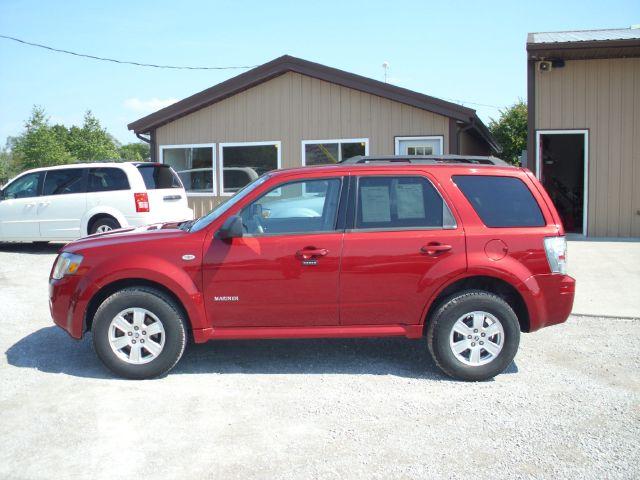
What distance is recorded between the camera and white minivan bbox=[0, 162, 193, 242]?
40.8 feet

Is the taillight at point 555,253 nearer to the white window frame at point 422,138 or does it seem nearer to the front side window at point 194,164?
the white window frame at point 422,138

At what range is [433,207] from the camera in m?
5.53

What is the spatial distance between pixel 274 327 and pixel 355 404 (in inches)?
39.0

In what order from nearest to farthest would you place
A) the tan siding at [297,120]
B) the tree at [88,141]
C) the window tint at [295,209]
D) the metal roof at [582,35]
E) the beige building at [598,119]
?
the window tint at [295,209] < the beige building at [598,119] < the metal roof at [582,35] < the tan siding at [297,120] < the tree at [88,141]

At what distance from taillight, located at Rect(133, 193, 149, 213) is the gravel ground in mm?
5866

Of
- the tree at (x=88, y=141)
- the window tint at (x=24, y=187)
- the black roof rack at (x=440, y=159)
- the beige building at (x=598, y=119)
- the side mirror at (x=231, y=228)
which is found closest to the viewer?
the side mirror at (x=231, y=228)


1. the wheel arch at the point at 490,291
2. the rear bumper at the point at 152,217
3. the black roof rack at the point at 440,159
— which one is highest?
the black roof rack at the point at 440,159

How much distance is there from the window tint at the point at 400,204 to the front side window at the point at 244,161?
1090cm

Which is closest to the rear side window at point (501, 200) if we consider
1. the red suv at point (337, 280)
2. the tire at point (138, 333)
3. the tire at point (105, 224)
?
the red suv at point (337, 280)

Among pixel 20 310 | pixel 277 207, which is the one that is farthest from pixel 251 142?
pixel 277 207

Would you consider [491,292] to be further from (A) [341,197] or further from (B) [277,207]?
(B) [277,207]

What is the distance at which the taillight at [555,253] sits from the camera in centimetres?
543

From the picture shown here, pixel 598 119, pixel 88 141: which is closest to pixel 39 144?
pixel 88 141

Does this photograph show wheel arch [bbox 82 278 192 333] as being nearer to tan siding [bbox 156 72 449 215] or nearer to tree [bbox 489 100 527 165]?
tan siding [bbox 156 72 449 215]
